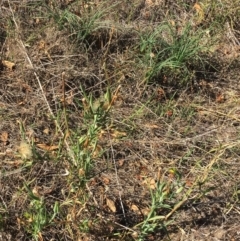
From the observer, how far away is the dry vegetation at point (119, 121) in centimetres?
250

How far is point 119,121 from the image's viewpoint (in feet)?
9.93

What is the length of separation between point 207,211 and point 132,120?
75 centimetres

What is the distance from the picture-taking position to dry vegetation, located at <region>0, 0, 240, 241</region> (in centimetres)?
250

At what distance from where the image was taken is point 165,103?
128 inches

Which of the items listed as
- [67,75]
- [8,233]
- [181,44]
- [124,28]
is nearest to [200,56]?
[181,44]

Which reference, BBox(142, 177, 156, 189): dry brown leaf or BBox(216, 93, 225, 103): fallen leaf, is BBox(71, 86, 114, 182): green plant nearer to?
BBox(142, 177, 156, 189): dry brown leaf

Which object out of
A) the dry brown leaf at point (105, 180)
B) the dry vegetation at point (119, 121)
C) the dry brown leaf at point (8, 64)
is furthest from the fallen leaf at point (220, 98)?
the dry brown leaf at point (8, 64)

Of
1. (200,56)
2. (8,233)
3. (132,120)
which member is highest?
(200,56)

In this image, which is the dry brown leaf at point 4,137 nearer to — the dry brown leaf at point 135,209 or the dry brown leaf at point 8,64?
the dry brown leaf at point 8,64

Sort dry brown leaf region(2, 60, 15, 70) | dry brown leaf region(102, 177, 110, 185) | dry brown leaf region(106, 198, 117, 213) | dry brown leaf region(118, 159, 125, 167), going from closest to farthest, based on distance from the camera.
Answer: dry brown leaf region(106, 198, 117, 213), dry brown leaf region(102, 177, 110, 185), dry brown leaf region(118, 159, 125, 167), dry brown leaf region(2, 60, 15, 70)

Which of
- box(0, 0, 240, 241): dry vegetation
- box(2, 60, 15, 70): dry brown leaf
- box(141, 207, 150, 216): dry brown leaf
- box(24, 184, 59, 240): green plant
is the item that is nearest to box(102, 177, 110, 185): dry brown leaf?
box(0, 0, 240, 241): dry vegetation

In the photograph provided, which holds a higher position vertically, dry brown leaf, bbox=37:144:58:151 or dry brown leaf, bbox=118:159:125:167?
dry brown leaf, bbox=37:144:58:151

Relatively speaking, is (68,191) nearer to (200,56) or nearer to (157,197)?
(157,197)

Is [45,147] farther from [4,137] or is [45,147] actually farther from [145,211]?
[145,211]
